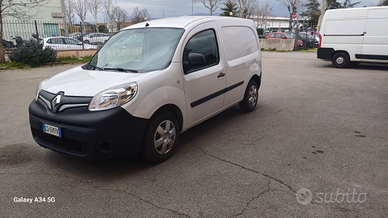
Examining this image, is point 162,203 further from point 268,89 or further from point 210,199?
point 268,89

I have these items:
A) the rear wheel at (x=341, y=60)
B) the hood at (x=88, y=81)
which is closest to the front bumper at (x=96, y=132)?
the hood at (x=88, y=81)

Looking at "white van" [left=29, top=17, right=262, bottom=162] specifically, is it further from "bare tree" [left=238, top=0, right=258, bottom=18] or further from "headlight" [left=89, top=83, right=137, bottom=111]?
"bare tree" [left=238, top=0, right=258, bottom=18]

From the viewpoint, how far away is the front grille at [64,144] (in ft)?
10.6

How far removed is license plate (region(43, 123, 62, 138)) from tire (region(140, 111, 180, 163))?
93 cm

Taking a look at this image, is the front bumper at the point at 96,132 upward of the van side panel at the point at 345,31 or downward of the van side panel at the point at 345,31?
downward

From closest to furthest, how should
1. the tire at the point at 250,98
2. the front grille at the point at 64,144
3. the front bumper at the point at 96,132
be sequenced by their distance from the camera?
the front bumper at the point at 96,132, the front grille at the point at 64,144, the tire at the point at 250,98

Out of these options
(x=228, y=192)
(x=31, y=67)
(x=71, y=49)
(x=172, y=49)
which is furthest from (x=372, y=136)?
(x=71, y=49)

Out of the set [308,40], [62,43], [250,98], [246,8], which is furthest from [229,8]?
[250,98]

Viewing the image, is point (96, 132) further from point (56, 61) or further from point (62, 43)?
point (62, 43)

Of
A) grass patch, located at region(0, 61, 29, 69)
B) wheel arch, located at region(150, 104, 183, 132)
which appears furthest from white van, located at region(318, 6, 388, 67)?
grass patch, located at region(0, 61, 29, 69)

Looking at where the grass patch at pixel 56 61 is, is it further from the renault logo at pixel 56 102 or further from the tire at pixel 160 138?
the tire at pixel 160 138

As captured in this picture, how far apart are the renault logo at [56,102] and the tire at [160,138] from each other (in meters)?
1.02

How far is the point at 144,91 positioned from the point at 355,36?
36.4 feet

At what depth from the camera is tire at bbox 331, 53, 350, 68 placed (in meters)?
12.3
